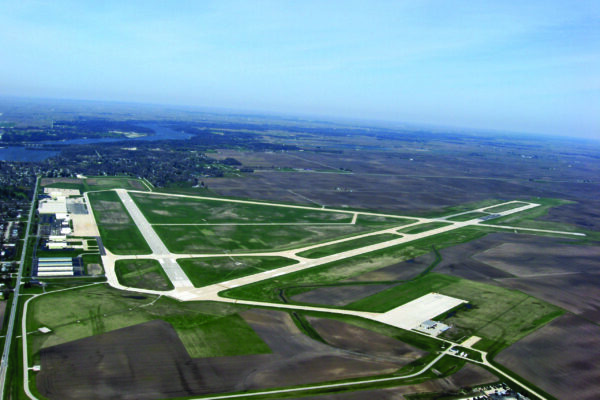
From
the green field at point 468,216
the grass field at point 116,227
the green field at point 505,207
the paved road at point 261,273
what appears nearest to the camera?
the paved road at point 261,273

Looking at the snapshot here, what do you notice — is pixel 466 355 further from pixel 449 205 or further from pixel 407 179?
pixel 407 179

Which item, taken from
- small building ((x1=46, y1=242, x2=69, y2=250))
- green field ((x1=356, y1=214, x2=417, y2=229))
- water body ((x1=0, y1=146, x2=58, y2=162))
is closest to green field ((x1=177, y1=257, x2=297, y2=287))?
small building ((x1=46, y1=242, x2=69, y2=250))

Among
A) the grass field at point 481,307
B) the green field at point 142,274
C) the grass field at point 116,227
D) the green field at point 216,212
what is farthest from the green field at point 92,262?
the grass field at point 481,307

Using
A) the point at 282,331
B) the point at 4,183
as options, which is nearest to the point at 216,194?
the point at 4,183

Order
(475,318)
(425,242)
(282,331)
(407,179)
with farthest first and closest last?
(407,179) < (425,242) < (475,318) < (282,331)

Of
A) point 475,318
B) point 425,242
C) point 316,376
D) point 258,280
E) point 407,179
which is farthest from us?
point 407,179

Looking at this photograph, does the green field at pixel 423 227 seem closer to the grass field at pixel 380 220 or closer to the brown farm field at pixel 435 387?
the grass field at pixel 380 220

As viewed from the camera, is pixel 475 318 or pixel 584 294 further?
pixel 584 294

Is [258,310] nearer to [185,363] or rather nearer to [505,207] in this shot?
[185,363]
